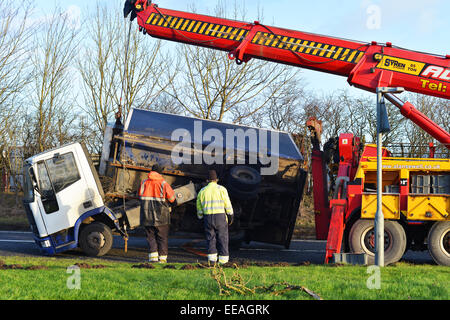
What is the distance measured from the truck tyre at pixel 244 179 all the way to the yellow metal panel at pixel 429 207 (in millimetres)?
3136

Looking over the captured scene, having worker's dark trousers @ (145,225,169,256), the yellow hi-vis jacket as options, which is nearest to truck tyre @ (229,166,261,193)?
the yellow hi-vis jacket

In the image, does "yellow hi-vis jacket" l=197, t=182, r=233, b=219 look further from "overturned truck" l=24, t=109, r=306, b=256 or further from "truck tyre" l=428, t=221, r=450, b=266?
"truck tyre" l=428, t=221, r=450, b=266

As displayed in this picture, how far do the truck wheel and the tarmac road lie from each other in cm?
18

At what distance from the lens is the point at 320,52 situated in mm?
9992

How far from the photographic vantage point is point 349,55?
32.7 ft

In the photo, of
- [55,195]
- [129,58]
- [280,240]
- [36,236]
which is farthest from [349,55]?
[129,58]

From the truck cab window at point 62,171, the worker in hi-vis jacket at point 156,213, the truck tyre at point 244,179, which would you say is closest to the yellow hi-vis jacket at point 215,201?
the worker in hi-vis jacket at point 156,213

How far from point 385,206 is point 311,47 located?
11.1 feet

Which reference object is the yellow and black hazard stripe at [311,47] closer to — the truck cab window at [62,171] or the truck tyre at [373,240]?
the truck tyre at [373,240]

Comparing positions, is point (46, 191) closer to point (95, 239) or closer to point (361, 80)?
point (95, 239)

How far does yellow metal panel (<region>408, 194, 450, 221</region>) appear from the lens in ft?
31.5

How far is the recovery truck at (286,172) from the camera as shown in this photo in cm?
971

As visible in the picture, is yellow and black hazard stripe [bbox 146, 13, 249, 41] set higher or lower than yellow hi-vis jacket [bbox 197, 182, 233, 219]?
higher
